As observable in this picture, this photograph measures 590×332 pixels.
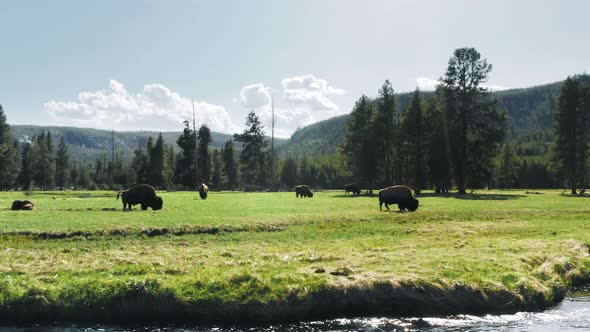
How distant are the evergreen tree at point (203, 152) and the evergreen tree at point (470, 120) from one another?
214 feet

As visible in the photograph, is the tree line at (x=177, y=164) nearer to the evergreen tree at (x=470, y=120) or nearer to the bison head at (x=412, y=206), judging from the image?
the evergreen tree at (x=470, y=120)

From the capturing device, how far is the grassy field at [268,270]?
13.7m

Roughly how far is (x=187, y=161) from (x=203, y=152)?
7.75m

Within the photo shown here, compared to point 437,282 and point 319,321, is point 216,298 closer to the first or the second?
point 319,321

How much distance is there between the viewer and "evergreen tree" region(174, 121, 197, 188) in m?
113

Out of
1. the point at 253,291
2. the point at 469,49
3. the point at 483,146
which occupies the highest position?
the point at 469,49

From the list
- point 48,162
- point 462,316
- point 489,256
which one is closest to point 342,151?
point 489,256

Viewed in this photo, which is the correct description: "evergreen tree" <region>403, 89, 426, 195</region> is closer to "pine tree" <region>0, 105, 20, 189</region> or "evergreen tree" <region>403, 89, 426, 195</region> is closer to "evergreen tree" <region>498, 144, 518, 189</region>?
"evergreen tree" <region>498, 144, 518, 189</region>

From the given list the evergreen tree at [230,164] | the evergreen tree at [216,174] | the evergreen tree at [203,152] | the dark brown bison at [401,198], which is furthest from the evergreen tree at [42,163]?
the dark brown bison at [401,198]

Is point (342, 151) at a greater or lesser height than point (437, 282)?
greater

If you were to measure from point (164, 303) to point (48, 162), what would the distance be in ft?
487

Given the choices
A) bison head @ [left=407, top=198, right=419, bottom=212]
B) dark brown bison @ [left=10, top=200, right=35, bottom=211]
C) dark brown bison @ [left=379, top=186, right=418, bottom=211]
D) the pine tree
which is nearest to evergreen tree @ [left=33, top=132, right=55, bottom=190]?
the pine tree

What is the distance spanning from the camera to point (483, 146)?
71.9 metres

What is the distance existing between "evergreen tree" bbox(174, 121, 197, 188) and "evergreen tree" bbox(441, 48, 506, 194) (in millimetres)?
63610
